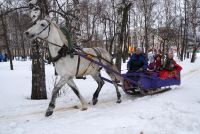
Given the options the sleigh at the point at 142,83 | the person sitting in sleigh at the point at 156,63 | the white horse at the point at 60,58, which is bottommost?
the sleigh at the point at 142,83

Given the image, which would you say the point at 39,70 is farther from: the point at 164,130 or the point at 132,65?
the point at 164,130

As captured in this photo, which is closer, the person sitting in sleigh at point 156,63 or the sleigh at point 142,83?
the sleigh at point 142,83

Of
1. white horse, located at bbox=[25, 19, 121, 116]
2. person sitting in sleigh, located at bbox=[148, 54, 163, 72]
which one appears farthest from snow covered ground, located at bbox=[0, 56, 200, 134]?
person sitting in sleigh, located at bbox=[148, 54, 163, 72]

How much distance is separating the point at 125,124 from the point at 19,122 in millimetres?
2525

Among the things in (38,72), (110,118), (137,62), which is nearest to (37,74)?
(38,72)

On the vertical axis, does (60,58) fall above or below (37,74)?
above

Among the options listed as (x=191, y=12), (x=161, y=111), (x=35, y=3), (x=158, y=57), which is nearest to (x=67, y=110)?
(x=161, y=111)

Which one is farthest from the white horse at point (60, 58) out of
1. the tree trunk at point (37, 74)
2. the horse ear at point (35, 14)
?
the tree trunk at point (37, 74)

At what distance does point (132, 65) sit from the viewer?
1052 cm

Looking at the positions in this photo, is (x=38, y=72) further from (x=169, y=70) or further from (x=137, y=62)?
(x=169, y=70)

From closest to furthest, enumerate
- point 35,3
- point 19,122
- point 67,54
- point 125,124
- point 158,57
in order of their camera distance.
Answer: point 125,124, point 19,122, point 67,54, point 35,3, point 158,57

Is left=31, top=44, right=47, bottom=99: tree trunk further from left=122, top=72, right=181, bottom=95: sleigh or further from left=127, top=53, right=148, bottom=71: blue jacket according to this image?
left=127, top=53, right=148, bottom=71: blue jacket

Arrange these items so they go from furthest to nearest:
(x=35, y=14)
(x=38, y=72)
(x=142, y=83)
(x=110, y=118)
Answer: (x=38, y=72) < (x=35, y=14) < (x=142, y=83) < (x=110, y=118)

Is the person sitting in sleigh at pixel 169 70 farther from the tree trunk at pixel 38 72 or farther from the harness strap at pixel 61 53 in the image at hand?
the tree trunk at pixel 38 72
